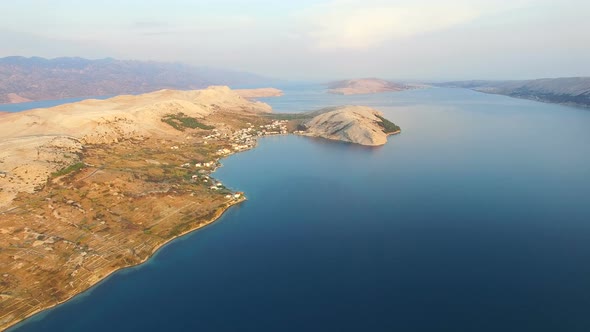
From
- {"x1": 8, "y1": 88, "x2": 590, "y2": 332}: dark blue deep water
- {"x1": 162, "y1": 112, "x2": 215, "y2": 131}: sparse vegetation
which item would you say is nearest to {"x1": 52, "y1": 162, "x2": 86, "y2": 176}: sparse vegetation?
{"x1": 8, "y1": 88, "x2": 590, "y2": 332}: dark blue deep water

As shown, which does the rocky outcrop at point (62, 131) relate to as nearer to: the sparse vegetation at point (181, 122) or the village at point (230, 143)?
the sparse vegetation at point (181, 122)

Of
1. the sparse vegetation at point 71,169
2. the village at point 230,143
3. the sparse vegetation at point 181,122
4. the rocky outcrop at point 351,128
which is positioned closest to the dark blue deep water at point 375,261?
the village at point 230,143

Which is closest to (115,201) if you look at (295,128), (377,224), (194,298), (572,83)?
(194,298)

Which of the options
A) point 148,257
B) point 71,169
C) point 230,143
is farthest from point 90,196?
point 230,143

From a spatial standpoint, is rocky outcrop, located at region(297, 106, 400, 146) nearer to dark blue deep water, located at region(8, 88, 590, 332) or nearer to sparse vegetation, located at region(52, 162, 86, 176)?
dark blue deep water, located at region(8, 88, 590, 332)

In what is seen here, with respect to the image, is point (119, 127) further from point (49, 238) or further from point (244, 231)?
point (244, 231)
